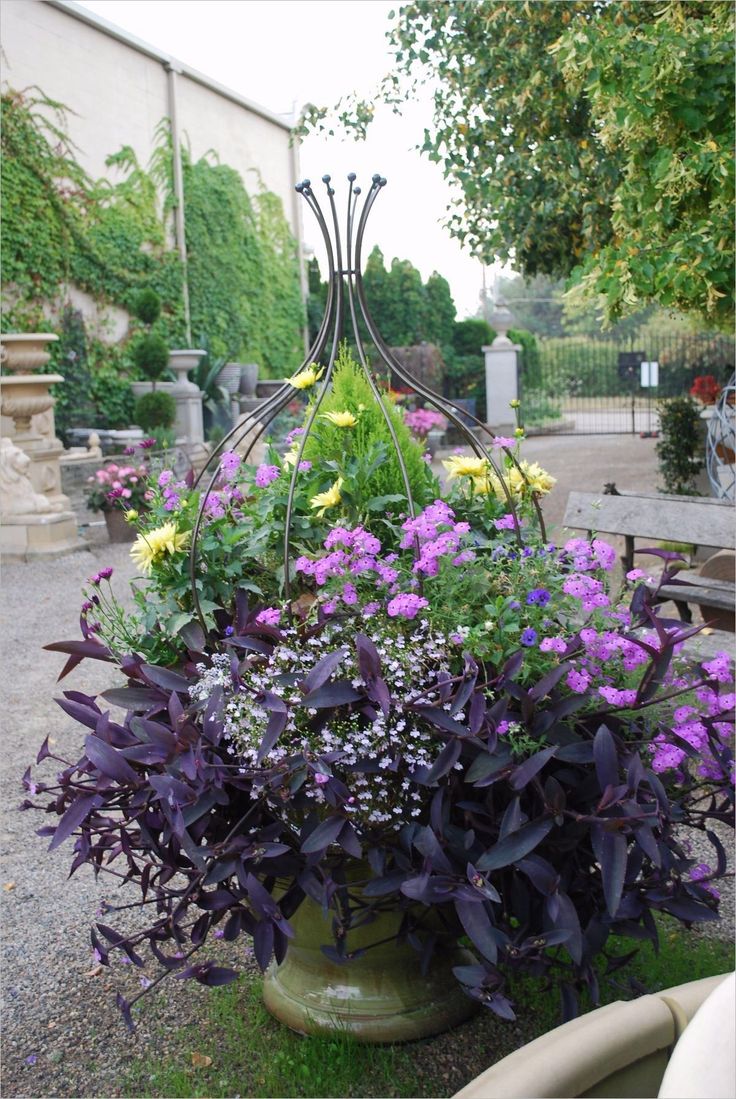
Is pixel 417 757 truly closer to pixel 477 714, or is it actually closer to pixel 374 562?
pixel 477 714

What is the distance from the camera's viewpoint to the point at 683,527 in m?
4.21

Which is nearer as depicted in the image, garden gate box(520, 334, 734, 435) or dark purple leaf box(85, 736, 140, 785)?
dark purple leaf box(85, 736, 140, 785)

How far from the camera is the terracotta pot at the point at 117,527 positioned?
29.0 ft

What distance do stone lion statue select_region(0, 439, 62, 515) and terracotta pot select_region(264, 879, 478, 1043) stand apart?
23.2ft

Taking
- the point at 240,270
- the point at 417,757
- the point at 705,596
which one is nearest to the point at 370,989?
the point at 417,757

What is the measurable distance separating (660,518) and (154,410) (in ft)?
29.7

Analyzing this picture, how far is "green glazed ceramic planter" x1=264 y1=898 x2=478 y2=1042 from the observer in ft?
7.00

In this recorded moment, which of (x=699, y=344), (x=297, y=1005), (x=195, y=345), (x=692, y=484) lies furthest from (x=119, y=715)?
(x=699, y=344)

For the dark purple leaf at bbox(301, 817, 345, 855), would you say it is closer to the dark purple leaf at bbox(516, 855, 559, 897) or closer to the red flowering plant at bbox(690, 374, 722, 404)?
the dark purple leaf at bbox(516, 855, 559, 897)

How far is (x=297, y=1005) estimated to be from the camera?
220 centimetres

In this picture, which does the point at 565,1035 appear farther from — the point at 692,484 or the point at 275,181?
the point at 275,181

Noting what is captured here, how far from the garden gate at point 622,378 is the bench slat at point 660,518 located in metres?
12.8

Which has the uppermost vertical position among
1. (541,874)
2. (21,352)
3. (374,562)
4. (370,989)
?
(21,352)

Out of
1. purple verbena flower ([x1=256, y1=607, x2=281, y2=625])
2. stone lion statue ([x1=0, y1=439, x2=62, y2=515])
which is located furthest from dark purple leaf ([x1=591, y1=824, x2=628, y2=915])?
stone lion statue ([x1=0, y1=439, x2=62, y2=515])
